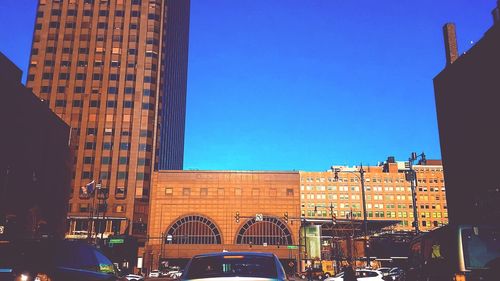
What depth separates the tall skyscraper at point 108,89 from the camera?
3772 inches

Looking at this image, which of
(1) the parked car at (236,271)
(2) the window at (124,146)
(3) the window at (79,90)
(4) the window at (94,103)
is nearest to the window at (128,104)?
(4) the window at (94,103)

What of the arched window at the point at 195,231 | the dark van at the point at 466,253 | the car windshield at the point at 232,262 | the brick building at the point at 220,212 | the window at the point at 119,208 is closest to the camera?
the car windshield at the point at 232,262

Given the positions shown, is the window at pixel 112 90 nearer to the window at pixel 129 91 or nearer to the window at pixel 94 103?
the window at pixel 129 91

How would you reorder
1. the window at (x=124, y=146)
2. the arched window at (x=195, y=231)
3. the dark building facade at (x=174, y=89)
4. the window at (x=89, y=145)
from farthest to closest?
1. the dark building facade at (x=174, y=89)
2. the arched window at (x=195, y=231)
3. the window at (x=89, y=145)
4. the window at (x=124, y=146)

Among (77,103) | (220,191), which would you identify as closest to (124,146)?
(77,103)

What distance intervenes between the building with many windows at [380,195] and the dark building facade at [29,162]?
9976 cm

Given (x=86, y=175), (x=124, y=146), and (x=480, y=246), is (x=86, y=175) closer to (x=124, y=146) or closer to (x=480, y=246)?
(x=124, y=146)

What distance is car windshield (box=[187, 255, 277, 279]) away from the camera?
6133 millimetres

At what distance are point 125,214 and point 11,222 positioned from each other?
146 ft

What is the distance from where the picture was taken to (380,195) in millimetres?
152000

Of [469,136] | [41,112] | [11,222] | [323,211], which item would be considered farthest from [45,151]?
[323,211]

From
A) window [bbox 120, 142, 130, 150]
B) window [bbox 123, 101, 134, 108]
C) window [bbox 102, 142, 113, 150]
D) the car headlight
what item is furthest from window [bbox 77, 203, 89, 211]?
the car headlight

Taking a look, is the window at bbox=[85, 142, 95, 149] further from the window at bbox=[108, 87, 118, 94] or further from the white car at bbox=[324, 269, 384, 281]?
the white car at bbox=[324, 269, 384, 281]

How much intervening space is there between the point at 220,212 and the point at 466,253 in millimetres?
100865
